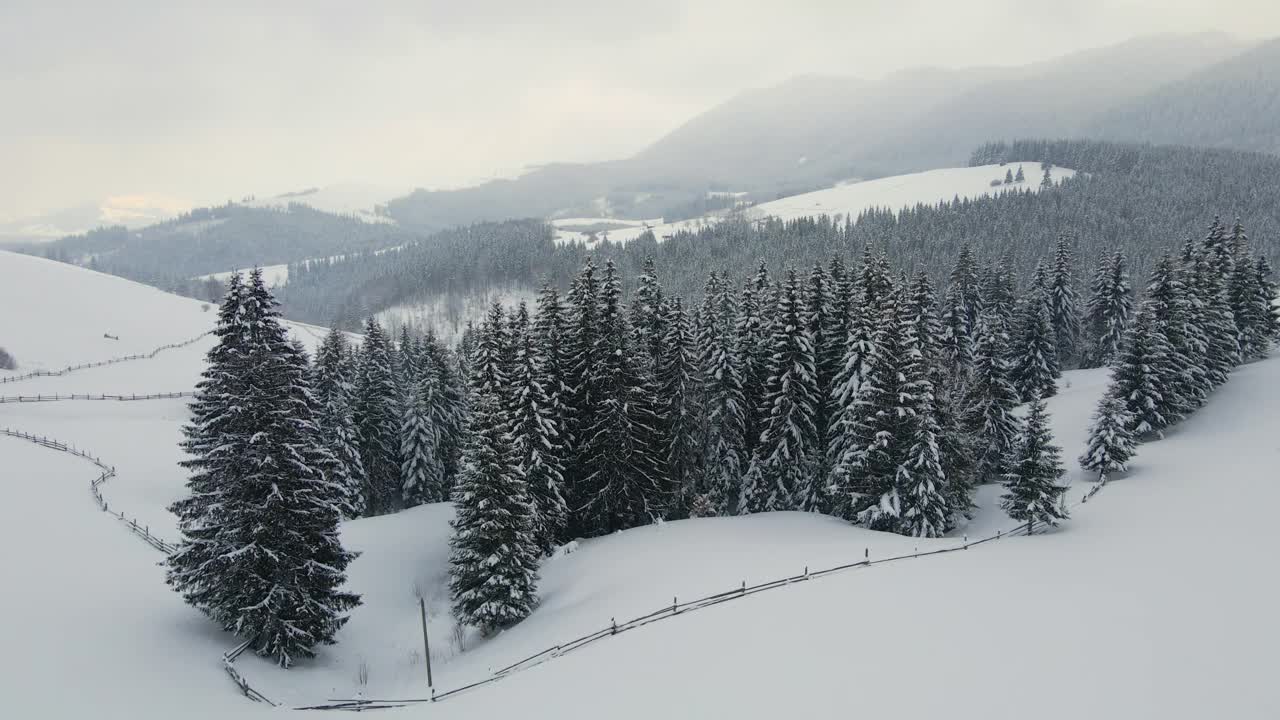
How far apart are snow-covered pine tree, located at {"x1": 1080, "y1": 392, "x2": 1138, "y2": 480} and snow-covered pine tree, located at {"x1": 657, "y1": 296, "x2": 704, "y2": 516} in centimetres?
2387

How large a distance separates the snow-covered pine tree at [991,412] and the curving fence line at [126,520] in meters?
40.3

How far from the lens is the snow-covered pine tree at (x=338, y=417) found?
4494 centimetres

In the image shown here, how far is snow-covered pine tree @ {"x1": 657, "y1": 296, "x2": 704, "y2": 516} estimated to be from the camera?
37.0m

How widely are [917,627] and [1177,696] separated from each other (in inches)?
220

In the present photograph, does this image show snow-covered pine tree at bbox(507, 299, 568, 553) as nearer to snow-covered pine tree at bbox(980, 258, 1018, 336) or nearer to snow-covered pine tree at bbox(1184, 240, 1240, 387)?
snow-covered pine tree at bbox(1184, 240, 1240, 387)

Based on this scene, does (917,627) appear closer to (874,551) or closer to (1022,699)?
(1022,699)

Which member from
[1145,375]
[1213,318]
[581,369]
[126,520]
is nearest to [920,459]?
[581,369]

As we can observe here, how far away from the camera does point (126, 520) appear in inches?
1235

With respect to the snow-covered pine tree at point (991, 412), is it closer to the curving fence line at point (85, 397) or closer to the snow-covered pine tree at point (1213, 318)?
the snow-covered pine tree at point (1213, 318)

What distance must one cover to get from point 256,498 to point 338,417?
24.2 metres

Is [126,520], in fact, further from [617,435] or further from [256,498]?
[617,435]

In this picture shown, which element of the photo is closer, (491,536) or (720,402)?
(491,536)

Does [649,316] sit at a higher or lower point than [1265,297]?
higher

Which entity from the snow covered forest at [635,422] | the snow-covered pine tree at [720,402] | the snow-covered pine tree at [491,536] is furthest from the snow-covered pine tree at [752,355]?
the snow-covered pine tree at [491,536]
